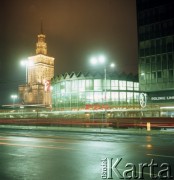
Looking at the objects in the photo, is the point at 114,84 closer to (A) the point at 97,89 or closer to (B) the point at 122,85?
(B) the point at 122,85

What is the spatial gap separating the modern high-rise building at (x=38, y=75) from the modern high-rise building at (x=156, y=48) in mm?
111745

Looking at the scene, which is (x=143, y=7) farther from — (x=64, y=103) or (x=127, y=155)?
(x=127, y=155)

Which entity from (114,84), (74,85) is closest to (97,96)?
(114,84)

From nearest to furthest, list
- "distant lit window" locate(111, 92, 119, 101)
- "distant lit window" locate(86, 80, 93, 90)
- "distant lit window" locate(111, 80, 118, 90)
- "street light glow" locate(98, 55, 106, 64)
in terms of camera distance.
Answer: "street light glow" locate(98, 55, 106, 64) → "distant lit window" locate(111, 92, 119, 101) → "distant lit window" locate(86, 80, 93, 90) → "distant lit window" locate(111, 80, 118, 90)

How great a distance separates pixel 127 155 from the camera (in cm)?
1402

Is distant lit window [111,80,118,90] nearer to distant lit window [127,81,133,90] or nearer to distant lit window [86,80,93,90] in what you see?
distant lit window [127,81,133,90]

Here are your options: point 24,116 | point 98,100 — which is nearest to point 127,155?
point 24,116

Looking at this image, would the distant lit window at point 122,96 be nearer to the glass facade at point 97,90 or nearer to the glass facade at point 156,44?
the glass facade at point 97,90

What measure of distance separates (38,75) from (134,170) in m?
174

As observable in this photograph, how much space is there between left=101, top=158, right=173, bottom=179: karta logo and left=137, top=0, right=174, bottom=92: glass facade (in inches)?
1998

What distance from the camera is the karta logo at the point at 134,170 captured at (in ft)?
31.1

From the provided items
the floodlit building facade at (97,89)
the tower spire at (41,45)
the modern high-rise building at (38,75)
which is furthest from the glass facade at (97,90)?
the tower spire at (41,45)

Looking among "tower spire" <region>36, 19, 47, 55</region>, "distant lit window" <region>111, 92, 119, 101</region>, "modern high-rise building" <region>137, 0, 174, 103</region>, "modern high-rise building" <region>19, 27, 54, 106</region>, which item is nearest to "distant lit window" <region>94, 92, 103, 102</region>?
"distant lit window" <region>111, 92, 119, 101</region>

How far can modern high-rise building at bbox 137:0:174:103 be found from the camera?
60.7 meters
